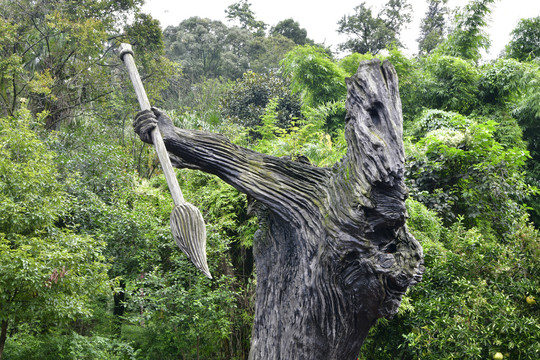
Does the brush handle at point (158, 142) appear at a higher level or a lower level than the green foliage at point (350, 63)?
lower

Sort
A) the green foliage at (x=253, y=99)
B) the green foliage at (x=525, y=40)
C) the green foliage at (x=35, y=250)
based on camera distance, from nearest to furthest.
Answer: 1. the green foliage at (x=35, y=250)
2. the green foliage at (x=525, y=40)
3. the green foliage at (x=253, y=99)

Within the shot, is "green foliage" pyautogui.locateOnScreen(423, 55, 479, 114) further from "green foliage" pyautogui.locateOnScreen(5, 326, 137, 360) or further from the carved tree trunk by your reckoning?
the carved tree trunk

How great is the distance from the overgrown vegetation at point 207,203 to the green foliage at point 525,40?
59mm

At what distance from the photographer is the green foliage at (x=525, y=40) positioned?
44.1 feet

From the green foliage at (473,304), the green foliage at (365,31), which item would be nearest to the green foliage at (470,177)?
the green foliage at (473,304)

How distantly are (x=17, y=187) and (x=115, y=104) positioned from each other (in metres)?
9.21

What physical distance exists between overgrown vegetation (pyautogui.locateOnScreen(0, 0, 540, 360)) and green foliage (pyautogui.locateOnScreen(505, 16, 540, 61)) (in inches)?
2.3

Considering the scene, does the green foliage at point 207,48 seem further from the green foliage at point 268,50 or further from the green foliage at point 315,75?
the green foliage at point 315,75

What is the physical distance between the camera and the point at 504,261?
5020 mm

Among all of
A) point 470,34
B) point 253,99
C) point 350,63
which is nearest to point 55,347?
point 350,63

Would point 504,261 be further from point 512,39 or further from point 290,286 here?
point 512,39

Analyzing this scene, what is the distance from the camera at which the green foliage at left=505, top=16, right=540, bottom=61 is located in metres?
13.4

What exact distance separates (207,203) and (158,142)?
4.43 m

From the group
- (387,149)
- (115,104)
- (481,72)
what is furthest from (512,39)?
(387,149)
